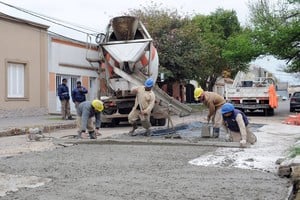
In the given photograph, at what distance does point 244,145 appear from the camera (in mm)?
11477

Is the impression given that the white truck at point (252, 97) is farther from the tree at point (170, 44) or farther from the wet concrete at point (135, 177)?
the wet concrete at point (135, 177)

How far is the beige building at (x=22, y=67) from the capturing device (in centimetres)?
2250

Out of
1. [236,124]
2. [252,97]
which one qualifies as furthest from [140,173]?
[252,97]

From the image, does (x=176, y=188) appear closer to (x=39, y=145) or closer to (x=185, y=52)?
(x=39, y=145)

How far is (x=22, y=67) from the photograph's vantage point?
2403 cm

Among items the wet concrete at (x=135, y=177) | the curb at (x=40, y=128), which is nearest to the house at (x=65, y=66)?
the curb at (x=40, y=128)

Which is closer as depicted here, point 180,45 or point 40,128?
point 40,128

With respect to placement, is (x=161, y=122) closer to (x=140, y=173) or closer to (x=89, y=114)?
(x=89, y=114)

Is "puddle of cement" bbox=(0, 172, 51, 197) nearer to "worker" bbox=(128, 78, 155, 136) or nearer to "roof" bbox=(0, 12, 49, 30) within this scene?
"worker" bbox=(128, 78, 155, 136)

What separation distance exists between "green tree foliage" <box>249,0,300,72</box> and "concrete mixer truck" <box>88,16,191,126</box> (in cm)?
1186

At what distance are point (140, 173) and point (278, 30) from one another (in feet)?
70.6

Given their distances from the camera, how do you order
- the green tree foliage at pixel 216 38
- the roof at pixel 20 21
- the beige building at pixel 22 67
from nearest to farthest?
the roof at pixel 20 21
the beige building at pixel 22 67
the green tree foliage at pixel 216 38

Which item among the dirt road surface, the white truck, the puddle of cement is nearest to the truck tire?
the dirt road surface

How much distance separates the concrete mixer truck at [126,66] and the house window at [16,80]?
6.52 metres
